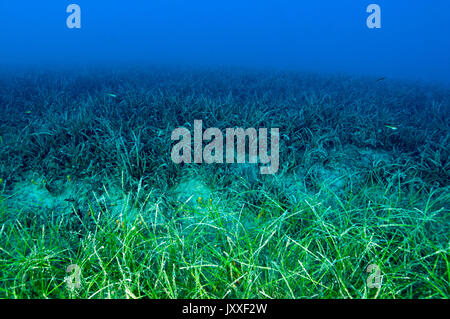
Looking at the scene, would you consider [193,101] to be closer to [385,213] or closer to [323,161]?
[323,161]

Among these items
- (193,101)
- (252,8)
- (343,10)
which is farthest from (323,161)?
(343,10)

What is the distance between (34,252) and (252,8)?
162750 mm

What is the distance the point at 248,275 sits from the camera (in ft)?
4.91
